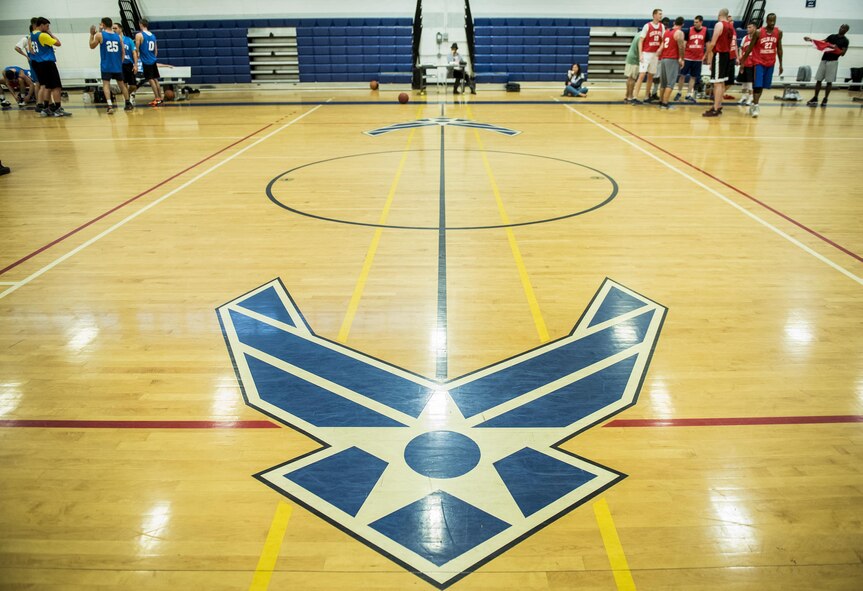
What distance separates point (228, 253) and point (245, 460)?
2.90 metres

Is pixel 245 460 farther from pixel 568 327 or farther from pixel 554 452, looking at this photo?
pixel 568 327

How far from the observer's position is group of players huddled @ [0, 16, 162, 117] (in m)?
12.4

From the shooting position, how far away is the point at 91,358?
11.4 ft

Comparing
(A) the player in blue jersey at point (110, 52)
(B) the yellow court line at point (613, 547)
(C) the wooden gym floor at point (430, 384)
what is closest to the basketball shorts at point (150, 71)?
(A) the player in blue jersey at point (110, 52)

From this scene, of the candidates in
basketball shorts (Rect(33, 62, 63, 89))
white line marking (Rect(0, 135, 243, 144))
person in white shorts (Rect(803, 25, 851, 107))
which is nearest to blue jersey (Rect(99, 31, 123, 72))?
basketball shorts (Rect(33, 62, 63, 89))

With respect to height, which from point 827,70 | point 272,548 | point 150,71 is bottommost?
point 272,548

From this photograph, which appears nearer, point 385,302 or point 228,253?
point 385,302

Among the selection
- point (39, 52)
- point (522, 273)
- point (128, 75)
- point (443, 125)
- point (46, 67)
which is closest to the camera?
point (522, 273)

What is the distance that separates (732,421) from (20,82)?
776 inches

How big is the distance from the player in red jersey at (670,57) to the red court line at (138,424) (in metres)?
14.1

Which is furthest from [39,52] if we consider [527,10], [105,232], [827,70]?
[827,70]

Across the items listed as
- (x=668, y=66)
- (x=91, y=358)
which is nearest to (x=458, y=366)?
(x=91, y=358)

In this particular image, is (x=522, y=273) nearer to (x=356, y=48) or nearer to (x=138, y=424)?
(x=138, y=424)

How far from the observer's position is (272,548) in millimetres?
2119
